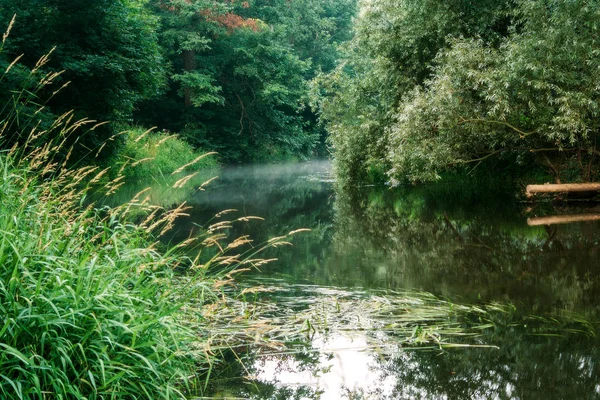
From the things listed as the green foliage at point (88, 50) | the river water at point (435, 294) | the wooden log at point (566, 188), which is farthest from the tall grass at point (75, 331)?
the green foliage at point (88, 50)

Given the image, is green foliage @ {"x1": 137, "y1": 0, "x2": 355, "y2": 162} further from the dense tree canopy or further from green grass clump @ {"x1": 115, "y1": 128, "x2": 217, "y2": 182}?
green grass clump @ {"x1": 115, "y1": 128, "x2": 217, "y2": 182}

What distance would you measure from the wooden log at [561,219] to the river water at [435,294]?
0.15m

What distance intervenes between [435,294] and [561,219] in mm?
5909

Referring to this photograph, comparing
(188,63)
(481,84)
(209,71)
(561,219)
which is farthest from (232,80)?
(561,219)

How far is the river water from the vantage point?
3721mm

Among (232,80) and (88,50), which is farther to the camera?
(232,80)

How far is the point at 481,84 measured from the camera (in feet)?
40.7

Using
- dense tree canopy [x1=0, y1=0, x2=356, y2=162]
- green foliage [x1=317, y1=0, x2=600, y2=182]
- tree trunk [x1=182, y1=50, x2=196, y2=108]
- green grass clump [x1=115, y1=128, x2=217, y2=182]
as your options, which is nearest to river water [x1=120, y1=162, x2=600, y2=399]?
green foliage [x1=317, y1=0, x2=600, y2=182]

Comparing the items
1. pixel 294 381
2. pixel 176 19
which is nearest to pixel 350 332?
pixel 294 381

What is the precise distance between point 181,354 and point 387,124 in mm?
14406

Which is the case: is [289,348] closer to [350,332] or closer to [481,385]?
[350,332]

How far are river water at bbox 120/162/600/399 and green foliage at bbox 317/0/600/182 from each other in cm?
158

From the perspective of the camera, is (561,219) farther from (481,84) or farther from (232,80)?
(232,80)

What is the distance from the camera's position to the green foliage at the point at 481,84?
446 inches
